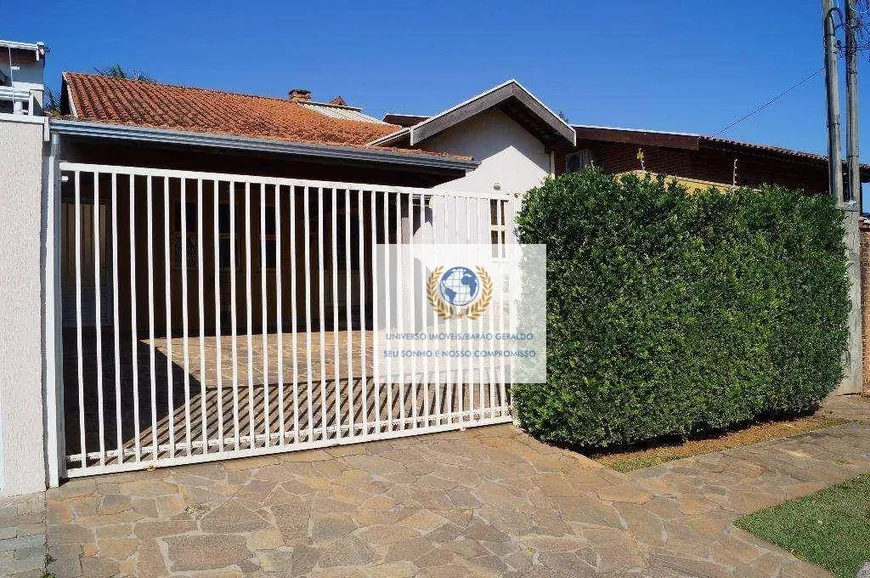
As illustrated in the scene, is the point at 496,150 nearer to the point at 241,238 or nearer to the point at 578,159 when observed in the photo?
the point at 578,159

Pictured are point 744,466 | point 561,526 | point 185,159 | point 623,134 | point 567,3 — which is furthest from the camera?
point 623,134

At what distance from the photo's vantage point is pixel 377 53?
42.5 ft

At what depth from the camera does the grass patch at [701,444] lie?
5359 mm

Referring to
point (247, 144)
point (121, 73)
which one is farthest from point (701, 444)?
point (121, 73)

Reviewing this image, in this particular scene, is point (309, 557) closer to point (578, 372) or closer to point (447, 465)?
point (447, 465)

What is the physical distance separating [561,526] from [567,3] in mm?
9263

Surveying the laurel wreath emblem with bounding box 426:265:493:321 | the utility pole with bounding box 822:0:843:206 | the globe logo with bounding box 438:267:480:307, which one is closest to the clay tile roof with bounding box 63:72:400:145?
the laurel wreath emblem with bounding box 426:265:493:321

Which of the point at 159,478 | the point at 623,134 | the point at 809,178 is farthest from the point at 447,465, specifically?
the point at 809,178

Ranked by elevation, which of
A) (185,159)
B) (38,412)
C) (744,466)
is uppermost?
(185,159)

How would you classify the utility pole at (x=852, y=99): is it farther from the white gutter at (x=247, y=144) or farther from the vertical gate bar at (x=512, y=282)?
the vertical gate bar at (x=512, y=282)

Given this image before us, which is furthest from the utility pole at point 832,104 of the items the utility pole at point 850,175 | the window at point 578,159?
the window at point 578,159

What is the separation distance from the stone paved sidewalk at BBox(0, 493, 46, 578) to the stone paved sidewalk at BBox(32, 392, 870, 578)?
0.07 m

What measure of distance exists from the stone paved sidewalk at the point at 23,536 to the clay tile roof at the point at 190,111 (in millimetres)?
4484

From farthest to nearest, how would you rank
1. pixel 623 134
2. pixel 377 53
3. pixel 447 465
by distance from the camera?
pixel 623 134 → pixel 377 53 → pixel 447 465
